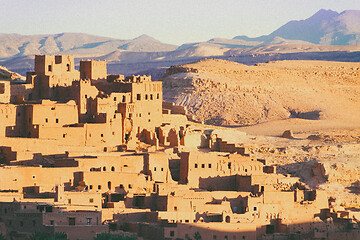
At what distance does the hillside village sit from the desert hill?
80.0 feet

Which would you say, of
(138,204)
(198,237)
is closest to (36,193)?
(138,204)

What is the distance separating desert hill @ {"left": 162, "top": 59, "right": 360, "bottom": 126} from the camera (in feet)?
296

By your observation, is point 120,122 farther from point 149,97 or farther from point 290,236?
point 290,236

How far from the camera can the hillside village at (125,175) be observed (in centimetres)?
4712

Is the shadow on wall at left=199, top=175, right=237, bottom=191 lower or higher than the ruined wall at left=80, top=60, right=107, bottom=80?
lower

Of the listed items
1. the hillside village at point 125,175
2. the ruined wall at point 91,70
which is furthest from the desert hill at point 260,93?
the hillside village at point 125,175

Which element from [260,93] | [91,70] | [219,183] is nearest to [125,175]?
[219,183]

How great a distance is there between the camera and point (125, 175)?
170 feet

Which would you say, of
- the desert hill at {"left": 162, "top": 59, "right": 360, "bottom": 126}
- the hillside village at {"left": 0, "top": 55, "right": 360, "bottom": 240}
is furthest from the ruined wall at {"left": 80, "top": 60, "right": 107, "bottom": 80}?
the desert hill at {"left": 162, "top": 59, "right": 360, "bottom": 126}

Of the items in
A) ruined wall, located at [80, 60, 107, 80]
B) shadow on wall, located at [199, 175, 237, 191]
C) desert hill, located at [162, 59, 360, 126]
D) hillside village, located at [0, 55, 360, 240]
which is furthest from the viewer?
desert hill, located at [162, 59, 360, 126]

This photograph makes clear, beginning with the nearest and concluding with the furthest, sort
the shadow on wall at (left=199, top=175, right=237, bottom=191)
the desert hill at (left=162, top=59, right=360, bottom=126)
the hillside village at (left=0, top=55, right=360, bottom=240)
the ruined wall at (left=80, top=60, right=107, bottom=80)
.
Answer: the hillside village at (left=0, top=55, right=360, bottom=240)
the shadow on wall at (left=199, top=175, right=237, bottom=191)
the ruined wall at (left=80, top=60, right=107, bottom=80)
the desert hill at (left=162, top=59, right=360, bottom=126)

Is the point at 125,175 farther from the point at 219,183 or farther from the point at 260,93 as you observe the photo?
the point at 260,93

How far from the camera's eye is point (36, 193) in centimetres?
4897

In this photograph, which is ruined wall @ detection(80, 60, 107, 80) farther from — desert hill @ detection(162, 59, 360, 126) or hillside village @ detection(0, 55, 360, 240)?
desert hill @ detection(162, 59, 360, 126)
